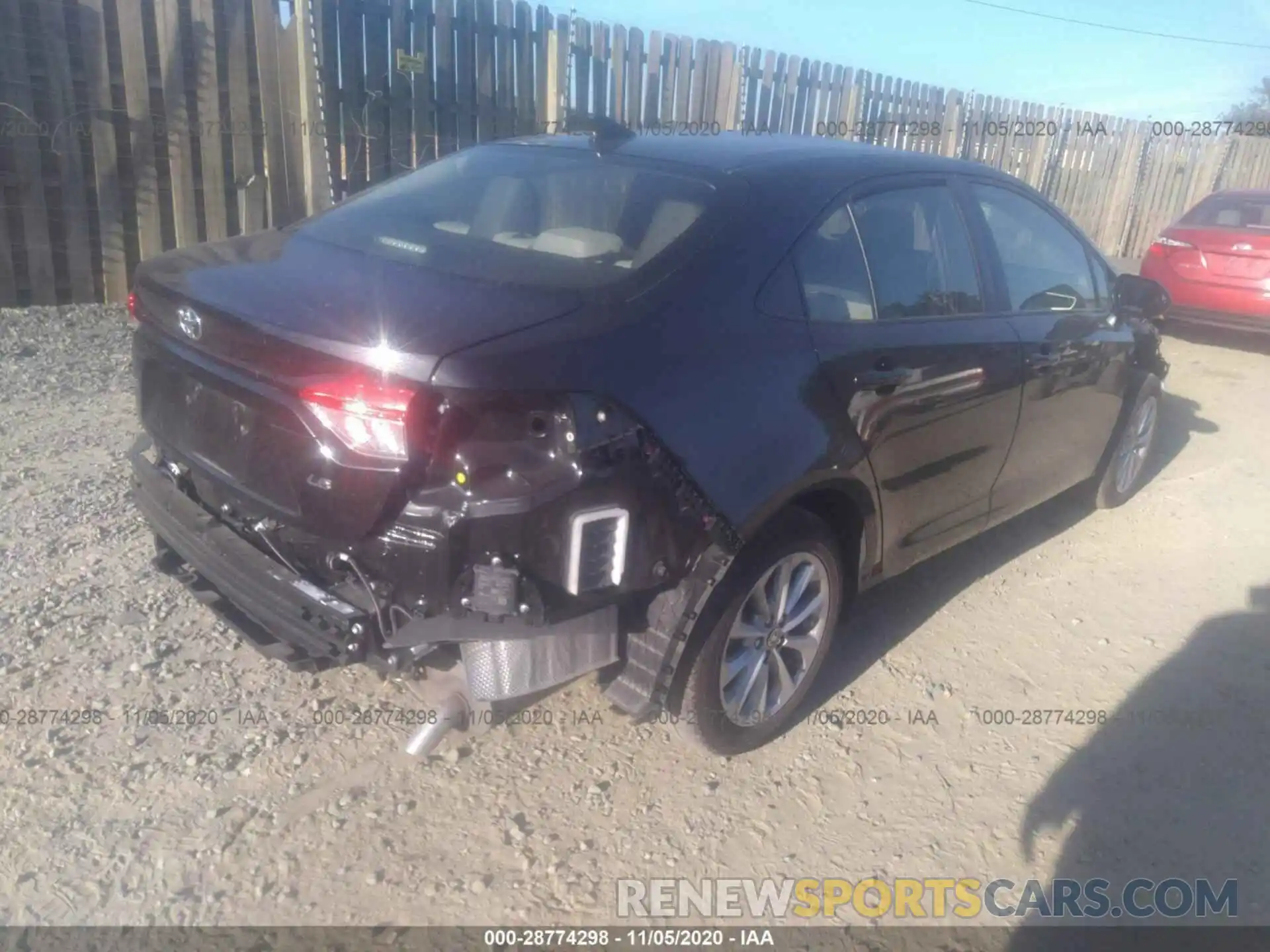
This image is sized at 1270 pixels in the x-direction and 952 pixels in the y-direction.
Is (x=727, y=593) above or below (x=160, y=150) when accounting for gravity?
below

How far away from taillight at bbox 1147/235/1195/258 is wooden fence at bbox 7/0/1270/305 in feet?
15.0

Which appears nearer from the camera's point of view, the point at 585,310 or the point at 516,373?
the point at 516,373

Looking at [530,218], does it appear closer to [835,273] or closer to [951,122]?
[835,273]

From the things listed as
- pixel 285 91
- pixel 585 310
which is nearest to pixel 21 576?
pixel 585 310

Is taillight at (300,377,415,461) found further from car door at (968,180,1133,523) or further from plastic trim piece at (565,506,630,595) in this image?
car door at (968,180,1133,523)

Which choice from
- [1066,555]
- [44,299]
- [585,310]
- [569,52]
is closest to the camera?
[585,310]

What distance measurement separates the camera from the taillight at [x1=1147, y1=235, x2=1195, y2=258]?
9.33 metres

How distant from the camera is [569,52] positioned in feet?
26.6

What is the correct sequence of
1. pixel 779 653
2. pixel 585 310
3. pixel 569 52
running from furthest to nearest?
pixel 569 52
pixel 779 653
pixel 585 310

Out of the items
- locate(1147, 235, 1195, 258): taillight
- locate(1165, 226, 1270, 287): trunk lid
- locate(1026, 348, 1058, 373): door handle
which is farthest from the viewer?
locate(1147, 235, 1195, 258): taillight

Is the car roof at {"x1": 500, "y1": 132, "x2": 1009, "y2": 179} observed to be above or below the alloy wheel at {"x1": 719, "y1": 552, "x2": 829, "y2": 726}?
above

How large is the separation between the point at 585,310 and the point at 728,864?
1.53 m

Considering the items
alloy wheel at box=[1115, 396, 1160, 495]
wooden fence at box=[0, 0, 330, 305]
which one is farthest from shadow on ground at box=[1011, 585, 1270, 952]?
wooden fence at box=[0, 0, 330, 305]

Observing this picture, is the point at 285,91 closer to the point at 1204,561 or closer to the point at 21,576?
the point at 21,576
